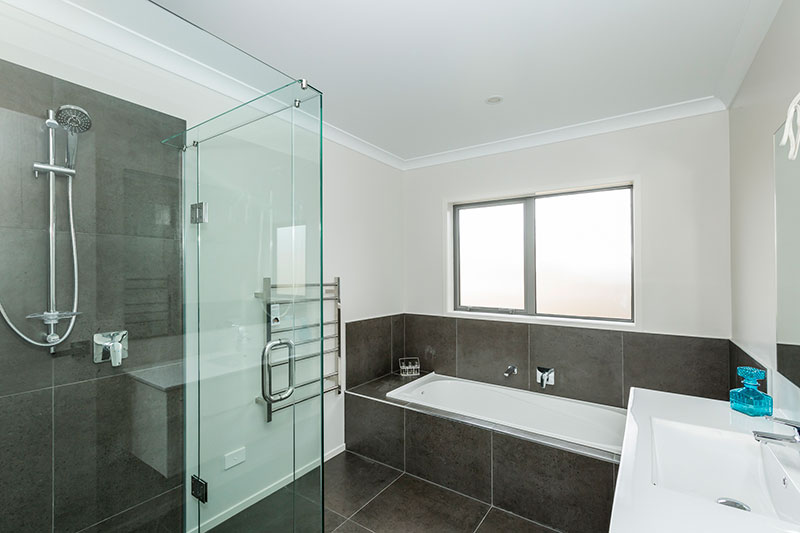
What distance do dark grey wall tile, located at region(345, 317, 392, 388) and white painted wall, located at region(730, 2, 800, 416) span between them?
254 cm

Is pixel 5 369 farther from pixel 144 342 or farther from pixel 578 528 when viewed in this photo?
pixel 578 528

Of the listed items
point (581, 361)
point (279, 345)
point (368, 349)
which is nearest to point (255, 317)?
point (279, 345)

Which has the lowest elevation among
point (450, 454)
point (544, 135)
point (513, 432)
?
point (450, 454)

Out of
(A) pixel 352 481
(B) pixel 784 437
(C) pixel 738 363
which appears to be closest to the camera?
(B) pixel 784 437

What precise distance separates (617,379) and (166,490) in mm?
2847

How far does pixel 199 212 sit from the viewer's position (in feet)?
5.91

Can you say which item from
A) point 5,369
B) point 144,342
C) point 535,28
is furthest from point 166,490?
point 535,28

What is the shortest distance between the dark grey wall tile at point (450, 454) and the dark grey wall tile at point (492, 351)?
32.7 inches

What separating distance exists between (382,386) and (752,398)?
238cm

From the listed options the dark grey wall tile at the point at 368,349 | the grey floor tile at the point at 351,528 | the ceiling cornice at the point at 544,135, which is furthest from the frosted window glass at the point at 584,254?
the grey floor tile at the point at 351,528

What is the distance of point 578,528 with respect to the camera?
210 centimetres

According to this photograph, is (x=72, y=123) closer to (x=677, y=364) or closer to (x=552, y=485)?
(x=552, y=485)

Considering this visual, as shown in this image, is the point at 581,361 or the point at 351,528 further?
the point at 581,361

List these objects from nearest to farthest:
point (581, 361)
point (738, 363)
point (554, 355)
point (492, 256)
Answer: point (738, 363), point (581, 361), point (554, 355), point (492, 256)
